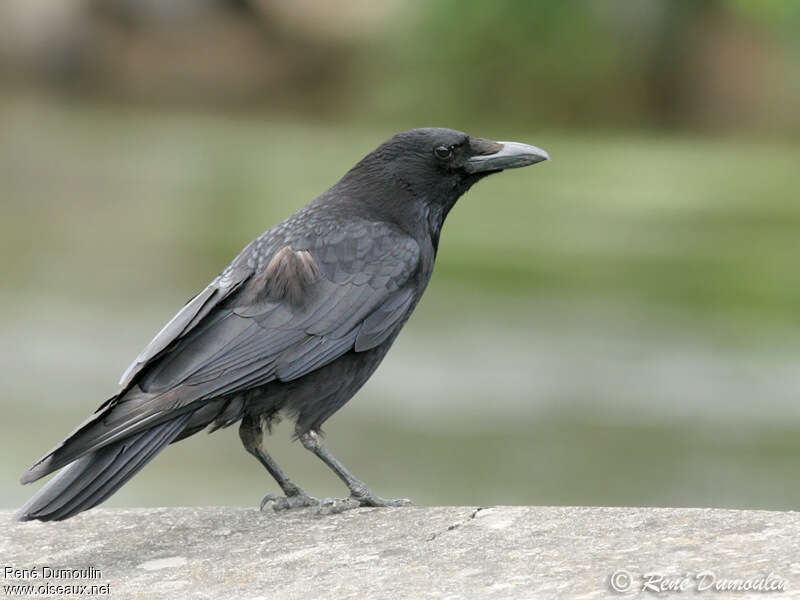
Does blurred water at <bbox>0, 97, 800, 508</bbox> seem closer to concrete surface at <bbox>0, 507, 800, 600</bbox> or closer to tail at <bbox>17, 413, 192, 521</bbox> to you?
concrete surface at <bbox>0, 507, 800, 600</bbox>

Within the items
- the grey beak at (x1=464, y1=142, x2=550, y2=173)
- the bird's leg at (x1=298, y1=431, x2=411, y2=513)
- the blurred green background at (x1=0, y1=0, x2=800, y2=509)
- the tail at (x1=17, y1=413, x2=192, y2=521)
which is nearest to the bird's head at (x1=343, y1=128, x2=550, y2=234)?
the grey beak at (x1=464, y1=142, x2=550, y2=173)

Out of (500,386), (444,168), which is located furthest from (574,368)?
(444,168)

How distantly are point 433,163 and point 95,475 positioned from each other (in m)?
1.87

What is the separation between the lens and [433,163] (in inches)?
215

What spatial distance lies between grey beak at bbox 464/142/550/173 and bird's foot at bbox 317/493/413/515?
4.28ft

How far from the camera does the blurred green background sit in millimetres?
9664

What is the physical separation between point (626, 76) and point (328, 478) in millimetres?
22212

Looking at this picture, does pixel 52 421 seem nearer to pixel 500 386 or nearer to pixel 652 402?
pixel 500 386

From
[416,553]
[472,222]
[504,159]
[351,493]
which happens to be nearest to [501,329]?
[472,222]

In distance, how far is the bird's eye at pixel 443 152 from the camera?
17.9 feet

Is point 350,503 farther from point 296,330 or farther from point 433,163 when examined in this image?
point 433,163

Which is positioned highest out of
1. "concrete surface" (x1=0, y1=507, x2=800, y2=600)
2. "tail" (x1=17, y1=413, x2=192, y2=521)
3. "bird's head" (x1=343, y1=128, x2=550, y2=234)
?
"bird's head" (x1=343, y1=128, x2=550, y2=234)

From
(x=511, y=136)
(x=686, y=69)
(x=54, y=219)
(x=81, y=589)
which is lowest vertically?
(x=81, y=589)

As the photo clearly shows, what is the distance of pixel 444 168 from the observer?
215 inches
